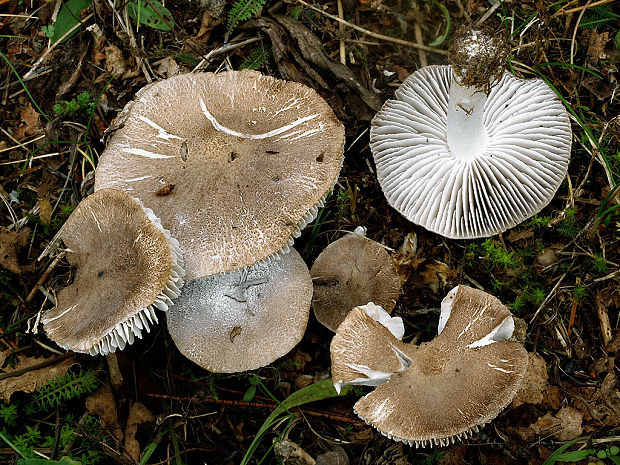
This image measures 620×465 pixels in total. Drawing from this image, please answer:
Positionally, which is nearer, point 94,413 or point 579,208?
point 94,413

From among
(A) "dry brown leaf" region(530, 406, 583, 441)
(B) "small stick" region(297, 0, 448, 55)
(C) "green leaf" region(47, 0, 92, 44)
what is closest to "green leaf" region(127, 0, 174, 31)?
(C) "green leaf" region(47, 0, 92, 44)

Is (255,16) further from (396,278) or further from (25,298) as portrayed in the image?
(25,298)

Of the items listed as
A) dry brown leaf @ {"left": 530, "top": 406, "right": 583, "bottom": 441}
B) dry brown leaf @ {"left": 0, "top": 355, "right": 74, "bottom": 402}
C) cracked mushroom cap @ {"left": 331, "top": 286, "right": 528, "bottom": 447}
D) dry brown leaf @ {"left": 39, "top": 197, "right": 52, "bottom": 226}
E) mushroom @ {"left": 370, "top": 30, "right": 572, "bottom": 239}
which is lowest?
dry brown leaf @ {"left": 530, "top": 406, "right": 583, "bottom": 441}

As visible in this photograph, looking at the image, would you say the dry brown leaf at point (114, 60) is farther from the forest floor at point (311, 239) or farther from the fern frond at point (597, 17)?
the fern frond at point (597, 17)

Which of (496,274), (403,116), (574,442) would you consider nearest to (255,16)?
(403,116)

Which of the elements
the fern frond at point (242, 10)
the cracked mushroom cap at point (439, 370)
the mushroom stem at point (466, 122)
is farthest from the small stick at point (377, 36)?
the cracked mushroom cap at point (439, 370)

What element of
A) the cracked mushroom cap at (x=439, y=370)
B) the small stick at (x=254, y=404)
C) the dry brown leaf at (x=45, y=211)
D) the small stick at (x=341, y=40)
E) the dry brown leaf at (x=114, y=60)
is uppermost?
the dry brown leaf at (x=114, y=60)

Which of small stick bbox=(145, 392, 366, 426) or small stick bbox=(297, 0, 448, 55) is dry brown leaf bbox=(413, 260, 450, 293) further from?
small stick bbox=(297, 0, 448, 55)

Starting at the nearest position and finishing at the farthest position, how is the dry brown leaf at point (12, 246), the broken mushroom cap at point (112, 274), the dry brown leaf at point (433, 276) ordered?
the broken mushroom cap at point (112, 274)
the dry brown leaf at point (12, 246)
the dry brown leaf at point (433, 276)
